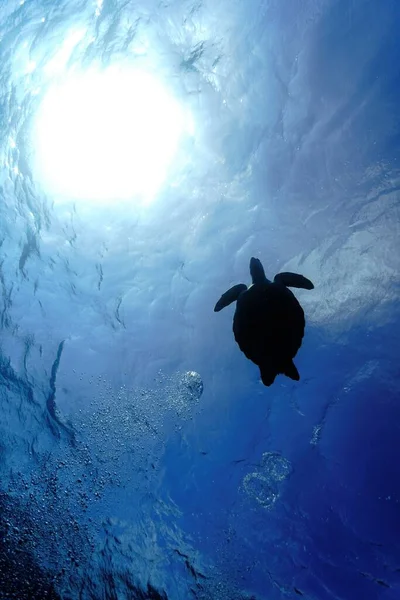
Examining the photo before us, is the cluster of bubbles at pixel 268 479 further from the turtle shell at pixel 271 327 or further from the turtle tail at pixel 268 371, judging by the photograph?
the turtle shell at pixel 271 327

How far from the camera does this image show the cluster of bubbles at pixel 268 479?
1480cm

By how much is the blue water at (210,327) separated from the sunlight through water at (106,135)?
0.43 metres

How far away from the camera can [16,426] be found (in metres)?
16.3

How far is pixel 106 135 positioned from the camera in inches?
471

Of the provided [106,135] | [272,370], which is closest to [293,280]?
[272,370]

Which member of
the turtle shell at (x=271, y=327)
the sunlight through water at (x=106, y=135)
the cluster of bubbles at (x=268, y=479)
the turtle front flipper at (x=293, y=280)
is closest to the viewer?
the turtle shell at (x=271, y=327)

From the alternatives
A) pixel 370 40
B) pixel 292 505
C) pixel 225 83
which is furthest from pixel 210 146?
pixel 292 505

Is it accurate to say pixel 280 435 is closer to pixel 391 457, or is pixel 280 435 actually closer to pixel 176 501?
pixel 391 457

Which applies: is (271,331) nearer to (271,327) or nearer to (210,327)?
(271,327)

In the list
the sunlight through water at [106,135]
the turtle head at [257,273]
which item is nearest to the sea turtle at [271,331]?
the turtle head at [257,273]

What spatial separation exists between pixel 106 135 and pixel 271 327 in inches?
395

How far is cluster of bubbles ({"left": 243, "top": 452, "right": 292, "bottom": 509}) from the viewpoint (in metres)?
14.8

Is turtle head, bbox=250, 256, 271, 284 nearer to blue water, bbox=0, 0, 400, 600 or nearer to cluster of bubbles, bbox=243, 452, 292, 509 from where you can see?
blue water, bbox=0, 0, 400, 600

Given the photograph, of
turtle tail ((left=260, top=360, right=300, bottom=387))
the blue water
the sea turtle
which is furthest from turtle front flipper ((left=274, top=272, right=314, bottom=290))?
the blue water
